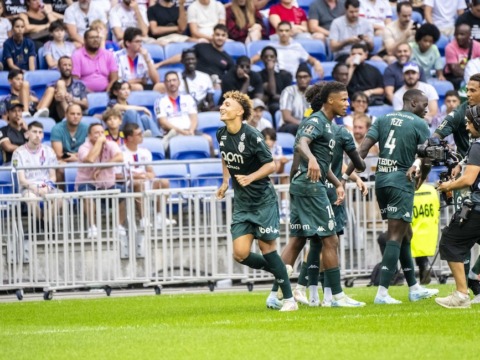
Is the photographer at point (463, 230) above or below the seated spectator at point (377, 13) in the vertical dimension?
below

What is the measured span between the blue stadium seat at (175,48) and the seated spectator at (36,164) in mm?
4612

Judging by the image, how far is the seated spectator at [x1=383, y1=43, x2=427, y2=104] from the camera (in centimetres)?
2378

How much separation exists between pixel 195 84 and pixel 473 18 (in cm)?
692

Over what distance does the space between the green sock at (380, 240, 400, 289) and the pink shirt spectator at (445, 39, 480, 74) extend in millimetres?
11927

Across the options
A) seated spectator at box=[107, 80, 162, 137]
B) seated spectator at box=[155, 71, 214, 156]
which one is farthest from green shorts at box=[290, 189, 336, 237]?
seated spectator at box=[155, 71, 214, 156]

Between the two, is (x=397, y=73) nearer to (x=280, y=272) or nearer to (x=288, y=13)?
(x=288, y=13)

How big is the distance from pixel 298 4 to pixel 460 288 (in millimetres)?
14801

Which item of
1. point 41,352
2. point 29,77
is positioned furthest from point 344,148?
point 29,77

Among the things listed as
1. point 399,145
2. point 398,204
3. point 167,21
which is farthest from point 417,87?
point 398,204

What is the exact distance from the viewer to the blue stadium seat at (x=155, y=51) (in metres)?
23.4

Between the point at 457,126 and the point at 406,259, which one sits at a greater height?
the point at 457,126

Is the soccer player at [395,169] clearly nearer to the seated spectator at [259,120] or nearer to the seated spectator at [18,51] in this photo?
the seated spectator at [259,120]

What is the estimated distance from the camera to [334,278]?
13297mm

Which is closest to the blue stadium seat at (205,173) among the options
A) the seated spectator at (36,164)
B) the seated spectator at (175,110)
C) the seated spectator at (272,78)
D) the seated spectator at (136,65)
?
the seated spectator at (175,110)
